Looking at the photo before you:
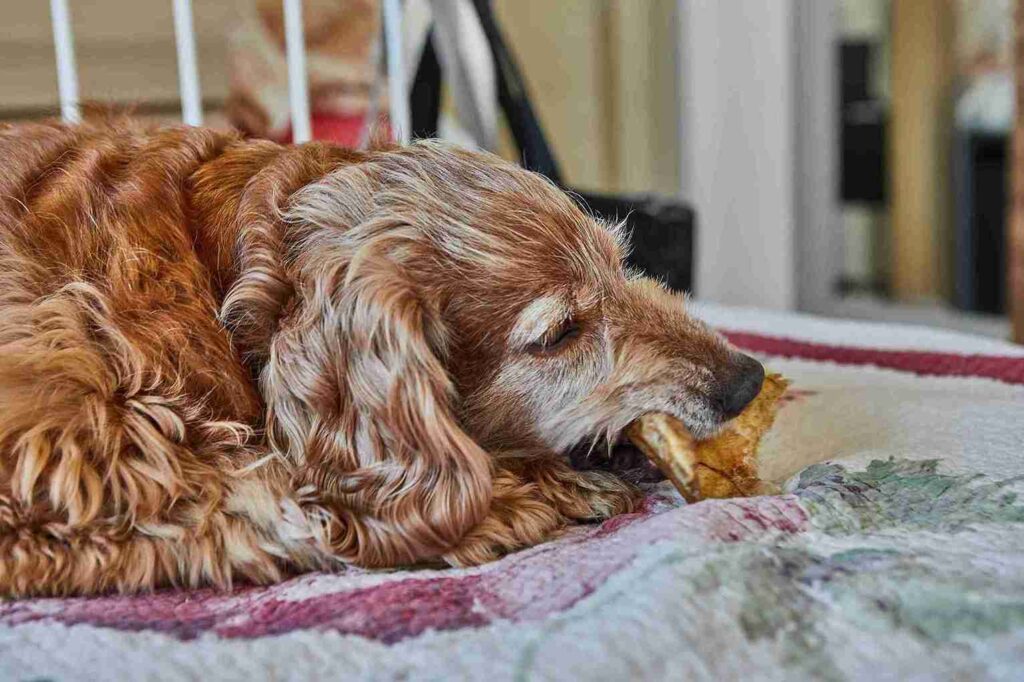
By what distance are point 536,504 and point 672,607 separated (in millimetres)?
347

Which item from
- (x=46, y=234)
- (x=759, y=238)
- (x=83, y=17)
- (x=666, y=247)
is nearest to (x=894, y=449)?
(x=46, y=234)

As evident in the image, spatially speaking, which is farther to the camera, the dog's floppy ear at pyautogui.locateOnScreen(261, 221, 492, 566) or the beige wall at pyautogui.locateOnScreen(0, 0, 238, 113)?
the beige wall at pyautogui.locateOnScreen(0, 0, 238, 113)

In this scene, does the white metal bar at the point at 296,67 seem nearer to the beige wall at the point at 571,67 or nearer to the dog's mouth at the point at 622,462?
the dog's mouth at the point at 622,462

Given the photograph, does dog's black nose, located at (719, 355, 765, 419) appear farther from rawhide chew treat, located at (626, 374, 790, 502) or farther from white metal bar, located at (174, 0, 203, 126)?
white metal bar, located at (174, 0, 203, 126)

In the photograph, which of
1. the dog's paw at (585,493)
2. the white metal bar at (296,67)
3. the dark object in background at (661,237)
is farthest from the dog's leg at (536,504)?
the white metal bar at (296,67)

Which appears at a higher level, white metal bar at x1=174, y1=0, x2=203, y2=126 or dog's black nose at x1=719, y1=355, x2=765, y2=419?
white metal bar at x1=174, y1=0, x2=203, y2=126

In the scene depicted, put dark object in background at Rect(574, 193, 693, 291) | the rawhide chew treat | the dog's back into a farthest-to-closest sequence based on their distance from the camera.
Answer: dark object in background at Rect(574, 193, 693, 291), the rawhide chew treat, the dog's back

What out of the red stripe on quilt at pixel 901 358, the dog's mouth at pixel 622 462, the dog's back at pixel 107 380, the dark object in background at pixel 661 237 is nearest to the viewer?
the dog's back at pixel 107 380

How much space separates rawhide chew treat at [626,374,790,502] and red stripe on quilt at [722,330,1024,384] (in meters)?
0.60

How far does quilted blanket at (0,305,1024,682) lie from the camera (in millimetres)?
708

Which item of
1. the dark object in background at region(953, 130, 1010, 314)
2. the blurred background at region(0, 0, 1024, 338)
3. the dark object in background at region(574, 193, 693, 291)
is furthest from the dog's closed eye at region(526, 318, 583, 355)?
the dark object in background at region(953, 130, 1010, 314)

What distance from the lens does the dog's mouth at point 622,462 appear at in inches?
46.7

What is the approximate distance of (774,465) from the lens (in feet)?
4.04

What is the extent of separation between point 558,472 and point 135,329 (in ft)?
1.47
